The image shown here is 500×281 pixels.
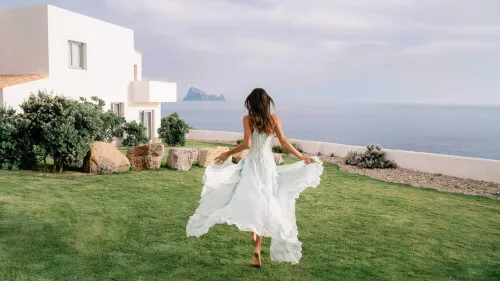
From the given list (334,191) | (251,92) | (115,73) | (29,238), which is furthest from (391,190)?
(115,73)

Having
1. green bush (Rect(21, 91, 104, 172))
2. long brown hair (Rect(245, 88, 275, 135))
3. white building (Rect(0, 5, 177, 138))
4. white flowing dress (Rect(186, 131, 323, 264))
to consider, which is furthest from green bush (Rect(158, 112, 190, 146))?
long brown hair (Rect(245, 88, 275, 135))

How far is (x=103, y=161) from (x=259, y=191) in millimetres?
9017

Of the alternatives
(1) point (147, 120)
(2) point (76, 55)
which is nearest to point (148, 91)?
(1) point (147, 120)

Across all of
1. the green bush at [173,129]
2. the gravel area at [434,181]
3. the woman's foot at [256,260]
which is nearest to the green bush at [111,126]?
the green bush at [173,129]

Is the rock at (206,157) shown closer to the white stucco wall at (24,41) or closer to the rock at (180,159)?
the rock at (180,159)

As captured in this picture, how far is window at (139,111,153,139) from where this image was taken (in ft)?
84.8

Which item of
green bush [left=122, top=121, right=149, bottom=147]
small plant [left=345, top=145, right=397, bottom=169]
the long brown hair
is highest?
the long brown hair

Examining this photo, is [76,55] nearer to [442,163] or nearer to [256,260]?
[442,163]

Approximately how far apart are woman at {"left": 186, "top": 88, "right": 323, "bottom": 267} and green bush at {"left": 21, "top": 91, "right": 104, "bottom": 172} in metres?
8.12

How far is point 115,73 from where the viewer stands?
23094mm

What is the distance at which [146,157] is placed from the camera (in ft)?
46.4

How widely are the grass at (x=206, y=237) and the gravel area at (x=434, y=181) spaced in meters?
1.32

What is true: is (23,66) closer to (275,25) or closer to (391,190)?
(391,190)

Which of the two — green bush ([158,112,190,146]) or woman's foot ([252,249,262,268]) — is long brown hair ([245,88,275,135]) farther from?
green bush ([158,112,190,146])
